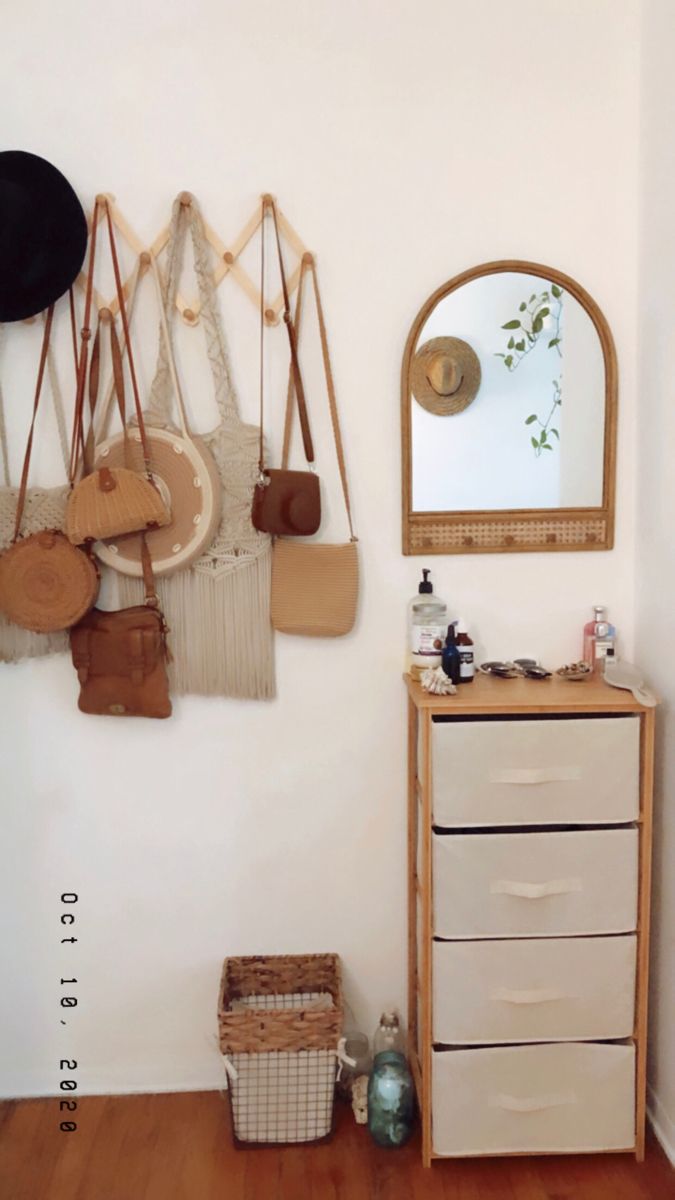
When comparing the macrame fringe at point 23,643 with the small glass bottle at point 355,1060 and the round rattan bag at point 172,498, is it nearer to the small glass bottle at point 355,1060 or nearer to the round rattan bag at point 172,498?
the round rattan bag at point 172,498

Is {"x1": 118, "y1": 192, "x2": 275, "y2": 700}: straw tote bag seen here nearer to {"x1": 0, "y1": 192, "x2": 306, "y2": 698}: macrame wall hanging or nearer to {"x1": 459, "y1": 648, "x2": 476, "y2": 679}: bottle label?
{"x1": 0, "y1": 192, "x2": 306, "y2": 698}: macrame wall hanging

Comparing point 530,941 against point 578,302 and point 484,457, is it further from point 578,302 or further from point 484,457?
point 578,302

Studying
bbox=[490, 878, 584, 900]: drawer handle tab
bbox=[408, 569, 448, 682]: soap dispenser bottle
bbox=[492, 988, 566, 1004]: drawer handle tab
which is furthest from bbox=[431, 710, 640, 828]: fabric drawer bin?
bbox=[492, 988, 566, 1004]: drawer handle tab

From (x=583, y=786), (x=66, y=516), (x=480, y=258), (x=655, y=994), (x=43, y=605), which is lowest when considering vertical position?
(x=655, y=994)

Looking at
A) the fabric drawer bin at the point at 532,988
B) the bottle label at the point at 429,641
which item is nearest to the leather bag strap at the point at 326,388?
the bottle label at the point at 429,641

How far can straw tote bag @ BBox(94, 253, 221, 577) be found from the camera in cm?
188

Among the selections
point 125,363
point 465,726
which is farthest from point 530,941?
point 125,363

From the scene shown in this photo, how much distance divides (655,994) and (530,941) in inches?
14.8

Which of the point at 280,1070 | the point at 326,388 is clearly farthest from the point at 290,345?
the point at 280,1070

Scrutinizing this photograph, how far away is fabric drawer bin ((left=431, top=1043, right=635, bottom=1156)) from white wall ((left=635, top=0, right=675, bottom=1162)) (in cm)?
13

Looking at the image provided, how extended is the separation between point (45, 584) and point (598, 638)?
46.5 inches

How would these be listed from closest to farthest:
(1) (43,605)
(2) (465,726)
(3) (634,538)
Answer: (2) (465,726)
(1) (43,605)
(3) (634,538)

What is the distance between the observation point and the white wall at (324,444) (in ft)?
6.13

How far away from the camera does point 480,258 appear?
1918mm
